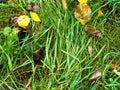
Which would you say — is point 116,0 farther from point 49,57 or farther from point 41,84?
point 41,84

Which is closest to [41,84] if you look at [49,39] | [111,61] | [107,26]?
[49,39]

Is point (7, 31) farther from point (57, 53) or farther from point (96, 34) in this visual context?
point (96, 34)

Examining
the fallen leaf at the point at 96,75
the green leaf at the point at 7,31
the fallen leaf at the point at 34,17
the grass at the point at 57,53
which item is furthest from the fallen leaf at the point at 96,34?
the green leaf at the point at 7,31

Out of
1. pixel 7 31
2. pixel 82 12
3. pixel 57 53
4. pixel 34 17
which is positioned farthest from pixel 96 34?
pixel 7 31

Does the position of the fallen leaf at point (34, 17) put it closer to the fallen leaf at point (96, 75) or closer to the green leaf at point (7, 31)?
the green leaf at point (7, 31)

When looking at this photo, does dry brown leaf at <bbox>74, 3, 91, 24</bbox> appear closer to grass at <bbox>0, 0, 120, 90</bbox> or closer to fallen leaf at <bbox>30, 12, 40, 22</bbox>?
grass at <bbox>0, 0, 120, 90</bbox>

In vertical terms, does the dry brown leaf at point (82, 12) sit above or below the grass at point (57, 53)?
above
